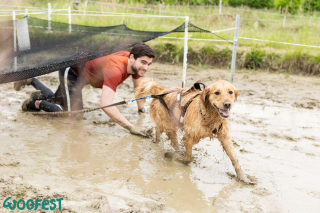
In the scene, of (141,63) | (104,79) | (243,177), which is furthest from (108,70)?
(243,177)

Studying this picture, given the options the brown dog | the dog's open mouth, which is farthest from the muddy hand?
the dog's open mouth

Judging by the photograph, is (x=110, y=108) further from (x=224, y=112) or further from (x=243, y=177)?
(x=243, y=177)

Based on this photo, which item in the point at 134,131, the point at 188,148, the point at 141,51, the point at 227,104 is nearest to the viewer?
the point at 227,104

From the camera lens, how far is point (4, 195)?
8.82 feet

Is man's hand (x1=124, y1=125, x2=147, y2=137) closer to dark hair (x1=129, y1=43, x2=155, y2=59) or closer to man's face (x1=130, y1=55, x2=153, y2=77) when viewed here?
man's face (x1=130, y1=55, x2=153, y2=77)

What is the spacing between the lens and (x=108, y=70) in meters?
4.52

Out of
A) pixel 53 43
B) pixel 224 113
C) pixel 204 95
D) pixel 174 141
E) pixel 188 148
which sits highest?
pixel 53 43

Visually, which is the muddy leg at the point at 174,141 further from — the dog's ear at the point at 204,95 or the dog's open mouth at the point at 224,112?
the dog's open mouth at the point at 224,112

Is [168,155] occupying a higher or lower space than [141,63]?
lower

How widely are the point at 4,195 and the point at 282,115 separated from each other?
16.2 ft

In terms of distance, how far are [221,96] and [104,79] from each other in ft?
6.43

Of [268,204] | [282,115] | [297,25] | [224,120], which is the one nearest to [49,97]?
[224,120]

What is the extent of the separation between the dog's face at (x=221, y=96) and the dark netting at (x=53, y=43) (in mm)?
1842

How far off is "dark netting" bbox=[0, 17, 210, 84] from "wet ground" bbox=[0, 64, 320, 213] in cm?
98
